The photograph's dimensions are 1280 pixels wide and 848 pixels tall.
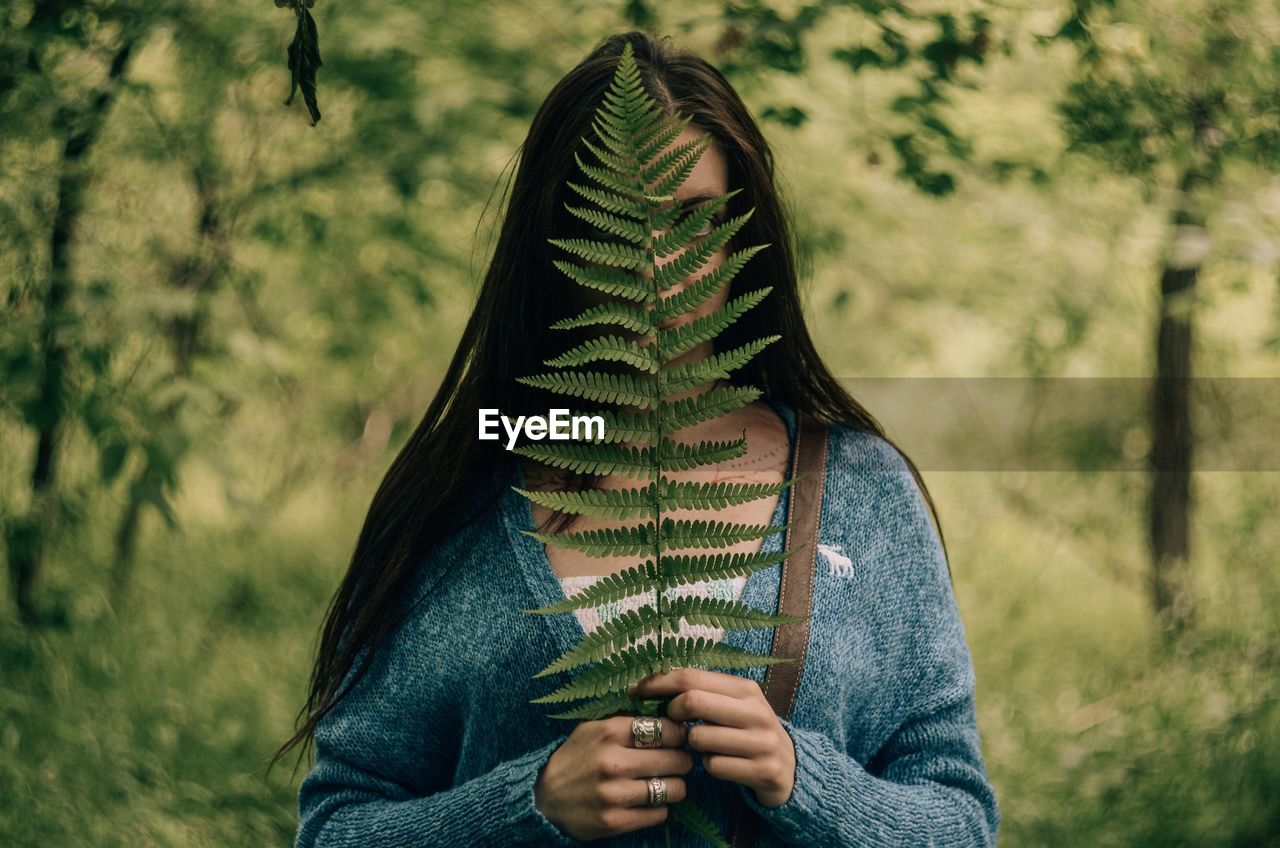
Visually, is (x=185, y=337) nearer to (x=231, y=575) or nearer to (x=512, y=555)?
(x=231, y=575)

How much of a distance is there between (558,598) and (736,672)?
0.79 feet

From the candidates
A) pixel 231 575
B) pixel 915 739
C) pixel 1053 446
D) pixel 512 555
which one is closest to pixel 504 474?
pixel 512 555

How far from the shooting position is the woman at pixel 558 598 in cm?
140

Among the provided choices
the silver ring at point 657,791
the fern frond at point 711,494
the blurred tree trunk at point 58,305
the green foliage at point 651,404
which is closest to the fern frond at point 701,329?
the green foliage at point 651,404

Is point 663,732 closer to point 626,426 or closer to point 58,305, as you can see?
point 626,426

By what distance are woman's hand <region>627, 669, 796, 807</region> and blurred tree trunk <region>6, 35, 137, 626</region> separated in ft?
6.36

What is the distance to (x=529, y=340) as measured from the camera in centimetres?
157

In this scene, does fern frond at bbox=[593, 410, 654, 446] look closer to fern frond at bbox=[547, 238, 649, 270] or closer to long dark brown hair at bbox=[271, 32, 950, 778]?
fern frond at bbox=[547, 238, 649, 270]

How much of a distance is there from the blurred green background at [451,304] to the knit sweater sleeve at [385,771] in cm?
92

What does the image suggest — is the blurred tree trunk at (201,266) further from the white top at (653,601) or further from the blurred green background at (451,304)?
the white top at (653,601)

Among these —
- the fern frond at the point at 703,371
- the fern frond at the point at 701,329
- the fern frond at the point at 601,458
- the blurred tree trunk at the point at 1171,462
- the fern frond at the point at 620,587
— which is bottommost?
the blurred tree trunk at the point at 1171,462

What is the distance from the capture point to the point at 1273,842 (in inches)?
127

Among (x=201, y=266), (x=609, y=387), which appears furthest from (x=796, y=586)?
(x=201, y=266)

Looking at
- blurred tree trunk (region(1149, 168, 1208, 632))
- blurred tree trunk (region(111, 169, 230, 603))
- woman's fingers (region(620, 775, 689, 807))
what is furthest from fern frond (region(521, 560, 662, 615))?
blurred tree trunk (region(1149, 168, 1208, 632))
